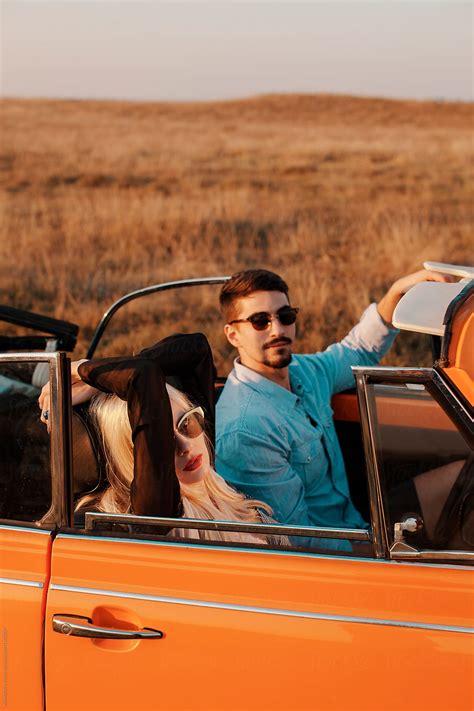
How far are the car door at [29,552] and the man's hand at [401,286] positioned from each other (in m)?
1.52

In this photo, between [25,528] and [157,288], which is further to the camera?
[157,288]

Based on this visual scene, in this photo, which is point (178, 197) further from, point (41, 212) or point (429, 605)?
point (429, 605)

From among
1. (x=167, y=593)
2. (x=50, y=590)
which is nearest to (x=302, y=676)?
(x=167, y=593)

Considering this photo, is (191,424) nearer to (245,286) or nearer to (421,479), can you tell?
(421,479)

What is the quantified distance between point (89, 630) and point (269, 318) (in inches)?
53.1

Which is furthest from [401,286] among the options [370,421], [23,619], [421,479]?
[23,619]

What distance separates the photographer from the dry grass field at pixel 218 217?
8.91 metres

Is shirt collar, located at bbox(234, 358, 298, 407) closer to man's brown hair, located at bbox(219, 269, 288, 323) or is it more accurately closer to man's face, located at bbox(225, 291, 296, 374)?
man's face, located at bbox(225, 291, 296, 374)

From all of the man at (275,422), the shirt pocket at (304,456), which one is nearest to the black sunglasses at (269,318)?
the man at (275,422)

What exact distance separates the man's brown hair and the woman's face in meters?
0.78

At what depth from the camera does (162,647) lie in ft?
7.16

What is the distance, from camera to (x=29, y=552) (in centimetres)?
235

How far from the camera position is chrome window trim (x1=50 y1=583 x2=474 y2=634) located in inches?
81.2

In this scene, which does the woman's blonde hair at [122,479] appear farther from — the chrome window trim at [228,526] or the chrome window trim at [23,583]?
the chrome window trim at [23,583]
